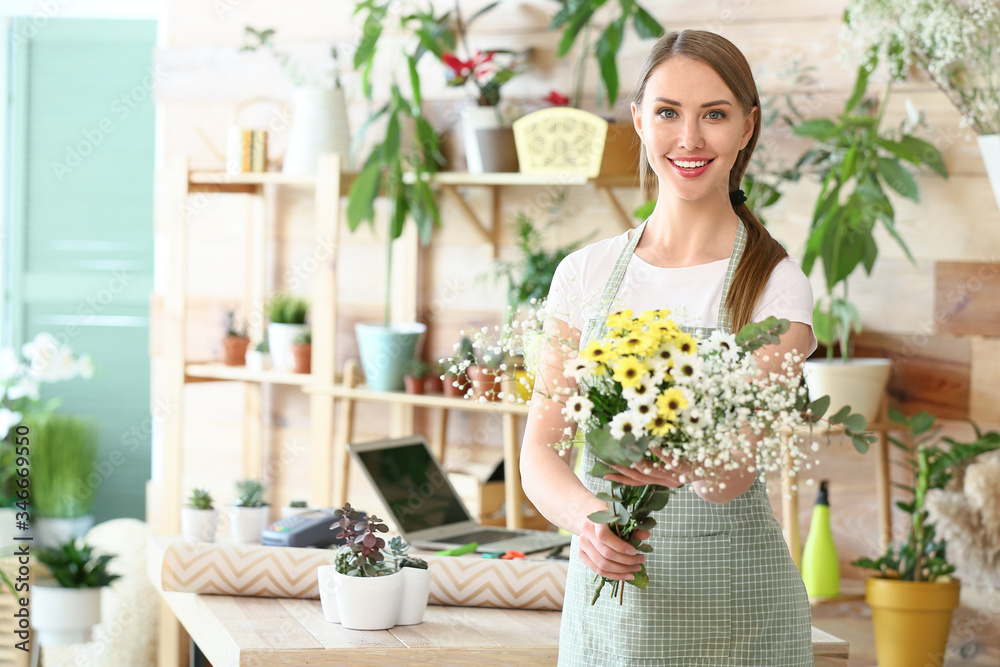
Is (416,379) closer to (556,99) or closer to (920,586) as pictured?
(556,99)

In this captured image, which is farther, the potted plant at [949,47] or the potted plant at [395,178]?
the potted plant at [395,178]

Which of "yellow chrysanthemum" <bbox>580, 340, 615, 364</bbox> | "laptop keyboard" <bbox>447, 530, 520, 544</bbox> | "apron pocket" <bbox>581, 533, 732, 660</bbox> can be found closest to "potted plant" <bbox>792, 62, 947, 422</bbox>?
"laptop keyboard" <bbox>447, 530, 520, 544</bbox>

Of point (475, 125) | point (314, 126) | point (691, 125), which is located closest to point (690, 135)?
point (691, 125)

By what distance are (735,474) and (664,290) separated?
25 cm

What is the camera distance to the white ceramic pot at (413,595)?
1.53 meters

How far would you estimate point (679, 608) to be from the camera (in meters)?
1.23

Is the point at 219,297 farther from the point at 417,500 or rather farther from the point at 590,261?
the point at 590,261

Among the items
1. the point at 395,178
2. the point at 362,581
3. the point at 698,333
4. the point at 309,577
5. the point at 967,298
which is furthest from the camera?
the point at 395,178

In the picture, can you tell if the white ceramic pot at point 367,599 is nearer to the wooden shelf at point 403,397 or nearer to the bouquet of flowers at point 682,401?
the bouquet of flowers at point 682,401

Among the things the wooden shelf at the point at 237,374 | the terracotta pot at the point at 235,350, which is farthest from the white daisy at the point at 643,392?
the terracotta pot at the point at 235,350

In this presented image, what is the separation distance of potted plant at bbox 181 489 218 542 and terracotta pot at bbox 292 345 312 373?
3.21 feet

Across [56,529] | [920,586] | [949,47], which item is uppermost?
[949,47]

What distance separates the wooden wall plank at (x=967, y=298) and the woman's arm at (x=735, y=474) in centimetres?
156

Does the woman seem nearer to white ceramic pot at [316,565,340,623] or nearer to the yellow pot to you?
white ceramic pot at [316,565,340,623]
